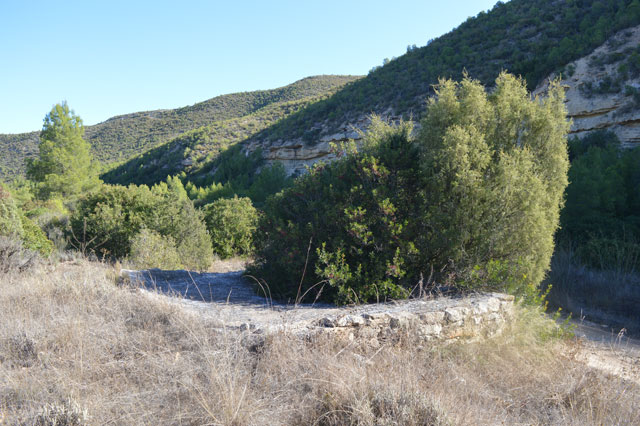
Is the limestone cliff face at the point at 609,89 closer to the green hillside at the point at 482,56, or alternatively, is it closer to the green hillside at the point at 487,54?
the green hillside at the point at 482,56

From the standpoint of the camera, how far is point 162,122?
204 feet

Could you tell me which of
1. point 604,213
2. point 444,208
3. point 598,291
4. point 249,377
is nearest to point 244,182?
point 604,213

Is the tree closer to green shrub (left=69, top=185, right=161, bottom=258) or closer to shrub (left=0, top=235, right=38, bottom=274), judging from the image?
green shrub (left=69, top=185, right=161, bottom=258)

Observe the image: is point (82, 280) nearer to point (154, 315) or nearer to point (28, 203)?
point (154, 315)

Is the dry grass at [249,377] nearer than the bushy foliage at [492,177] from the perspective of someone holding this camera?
Yes

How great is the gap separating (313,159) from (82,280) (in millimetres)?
25535

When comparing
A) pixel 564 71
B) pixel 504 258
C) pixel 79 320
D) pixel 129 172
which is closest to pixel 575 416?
pixel 504 258

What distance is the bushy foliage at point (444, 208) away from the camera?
505 centimetres

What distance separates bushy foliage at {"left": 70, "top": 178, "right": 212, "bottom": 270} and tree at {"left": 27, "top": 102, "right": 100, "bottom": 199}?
14619 millimetres

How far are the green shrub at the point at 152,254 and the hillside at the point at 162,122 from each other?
44402 millimetres

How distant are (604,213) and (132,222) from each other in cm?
1506

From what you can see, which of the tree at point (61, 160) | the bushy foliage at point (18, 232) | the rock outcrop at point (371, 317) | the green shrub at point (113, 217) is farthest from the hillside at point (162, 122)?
the rock outcrop at point (371, 317)

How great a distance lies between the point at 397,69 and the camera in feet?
106

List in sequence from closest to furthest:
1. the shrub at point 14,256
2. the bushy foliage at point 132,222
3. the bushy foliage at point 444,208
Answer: the bushy foliage at point 444,208 → the shrub at point 14,256 → the bushy foliage at point 132,222
